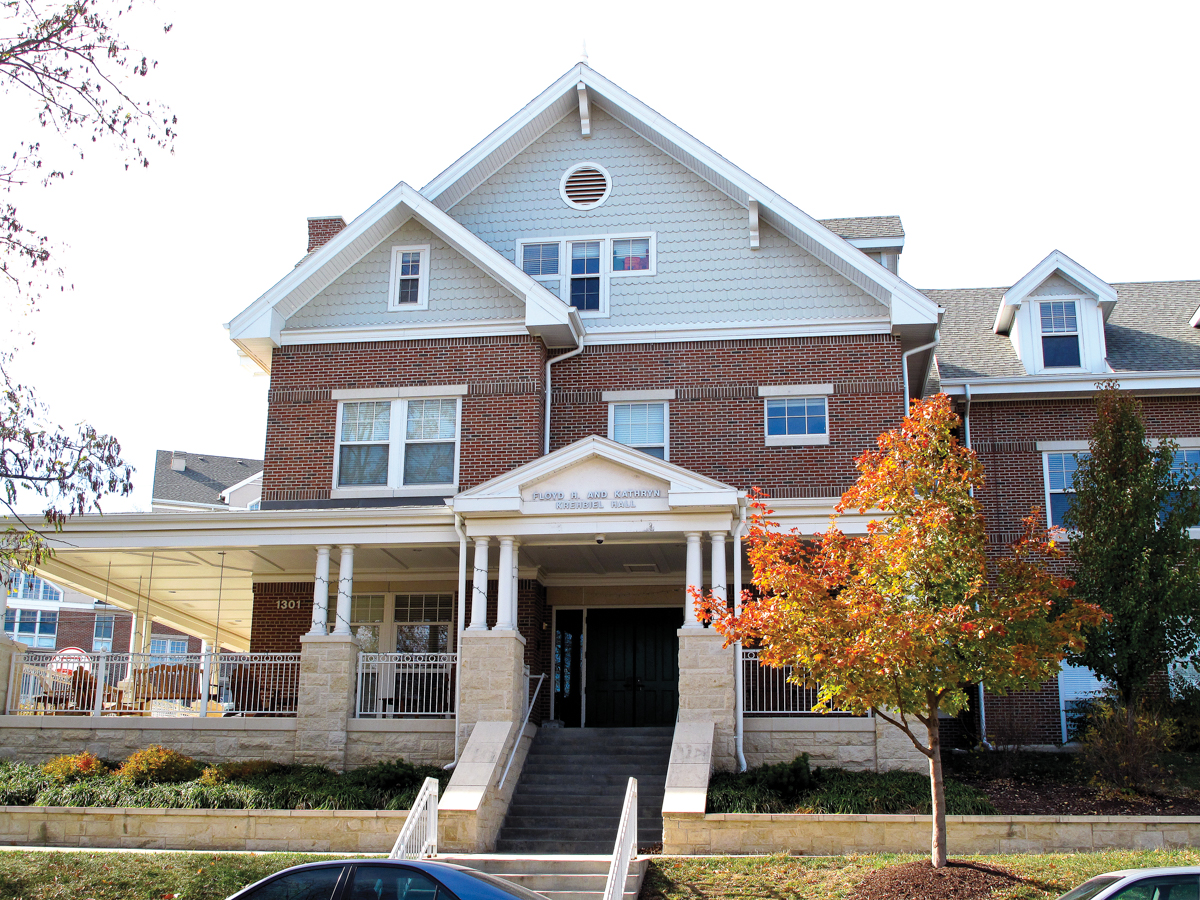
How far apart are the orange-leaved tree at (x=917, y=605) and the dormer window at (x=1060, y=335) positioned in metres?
10.7

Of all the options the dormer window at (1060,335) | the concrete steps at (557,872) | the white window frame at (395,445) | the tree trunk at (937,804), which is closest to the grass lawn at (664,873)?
the concrete steps at (557,872)

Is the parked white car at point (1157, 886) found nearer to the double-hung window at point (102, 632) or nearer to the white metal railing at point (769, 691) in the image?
the white metal railing at point (769, 691)

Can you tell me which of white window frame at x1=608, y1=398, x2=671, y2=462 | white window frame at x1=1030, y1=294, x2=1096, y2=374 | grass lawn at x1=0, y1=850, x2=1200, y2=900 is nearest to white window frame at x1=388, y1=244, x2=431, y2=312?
white window frame at x1=608, y1=398, x2=671, y2=462

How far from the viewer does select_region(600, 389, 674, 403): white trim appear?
2034cm

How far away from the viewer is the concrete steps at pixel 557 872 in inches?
476

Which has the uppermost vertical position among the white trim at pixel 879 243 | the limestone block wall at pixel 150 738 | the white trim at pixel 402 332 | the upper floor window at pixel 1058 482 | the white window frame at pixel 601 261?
the white trim at pixel 879 243

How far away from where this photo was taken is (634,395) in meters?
20.4

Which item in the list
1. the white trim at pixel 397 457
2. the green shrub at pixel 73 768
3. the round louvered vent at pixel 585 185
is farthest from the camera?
the round louvered vent at pixel 585 185

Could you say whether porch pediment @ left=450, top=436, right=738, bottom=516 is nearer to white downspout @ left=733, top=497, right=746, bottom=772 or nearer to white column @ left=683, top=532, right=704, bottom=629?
white column @ left=683, top=532, right=704, bottom=629

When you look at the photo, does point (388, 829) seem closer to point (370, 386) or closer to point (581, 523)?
point (581, 523)

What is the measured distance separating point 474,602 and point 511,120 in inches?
370

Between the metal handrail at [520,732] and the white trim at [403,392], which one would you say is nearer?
the metal handrail at [520,732]

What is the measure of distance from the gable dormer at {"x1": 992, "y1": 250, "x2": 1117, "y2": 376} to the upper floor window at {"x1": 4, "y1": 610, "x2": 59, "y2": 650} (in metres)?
53.7

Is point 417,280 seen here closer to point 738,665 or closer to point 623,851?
point 738,665
